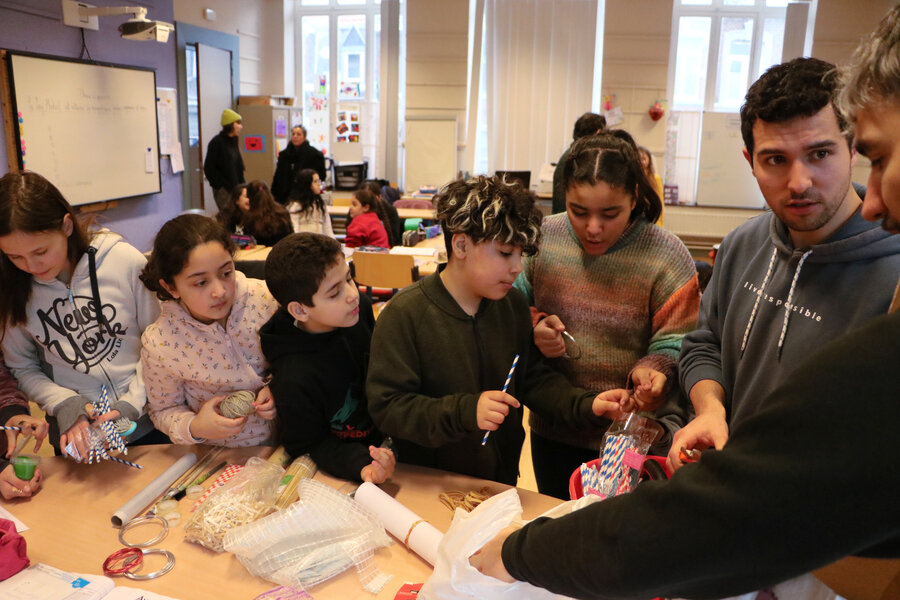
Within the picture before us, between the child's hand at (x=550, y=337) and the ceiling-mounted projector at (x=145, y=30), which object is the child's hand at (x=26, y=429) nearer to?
the child's hand at (x=550, y=337)

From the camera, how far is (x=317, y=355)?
1.58m

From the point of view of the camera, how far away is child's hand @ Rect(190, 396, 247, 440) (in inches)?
60.6

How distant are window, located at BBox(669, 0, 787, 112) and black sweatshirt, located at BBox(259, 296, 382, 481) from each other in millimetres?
7123

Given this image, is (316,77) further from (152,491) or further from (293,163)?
(152,491)

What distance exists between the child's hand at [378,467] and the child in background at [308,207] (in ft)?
13.4

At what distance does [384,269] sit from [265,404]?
2.67m

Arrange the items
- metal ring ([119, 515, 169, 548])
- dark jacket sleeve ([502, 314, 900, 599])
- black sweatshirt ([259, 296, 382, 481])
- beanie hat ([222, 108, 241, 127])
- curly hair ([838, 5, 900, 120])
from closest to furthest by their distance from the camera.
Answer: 1. dark jacket sleeve ([502, 314, 900, 599])
2. curly hair ([838, 5, 900, 120])
3. metal ring ([119, 515, 169, 548])
4. black sweatshirt ([259, 296, 382, 481])
5. beanie hat ([222, 108, 241, 127])

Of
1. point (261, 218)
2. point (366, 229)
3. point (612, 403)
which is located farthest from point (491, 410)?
point (366, 229)

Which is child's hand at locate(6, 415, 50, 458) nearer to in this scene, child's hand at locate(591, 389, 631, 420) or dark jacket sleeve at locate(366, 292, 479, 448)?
dark jacket sleeve at locate(366, 292, 479, 448)

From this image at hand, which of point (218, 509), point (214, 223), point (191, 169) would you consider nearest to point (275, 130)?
point (191, 169)

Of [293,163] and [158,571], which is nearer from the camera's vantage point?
[158,571]

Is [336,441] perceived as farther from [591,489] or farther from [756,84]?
[756,84]

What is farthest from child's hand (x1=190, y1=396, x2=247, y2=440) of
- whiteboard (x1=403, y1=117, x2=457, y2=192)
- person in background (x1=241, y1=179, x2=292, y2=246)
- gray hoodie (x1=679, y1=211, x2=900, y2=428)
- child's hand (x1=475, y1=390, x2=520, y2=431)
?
whiteboard (x1=403, y1=117, x2=457, y2=192)

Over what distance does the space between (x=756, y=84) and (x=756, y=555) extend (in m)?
0.94
